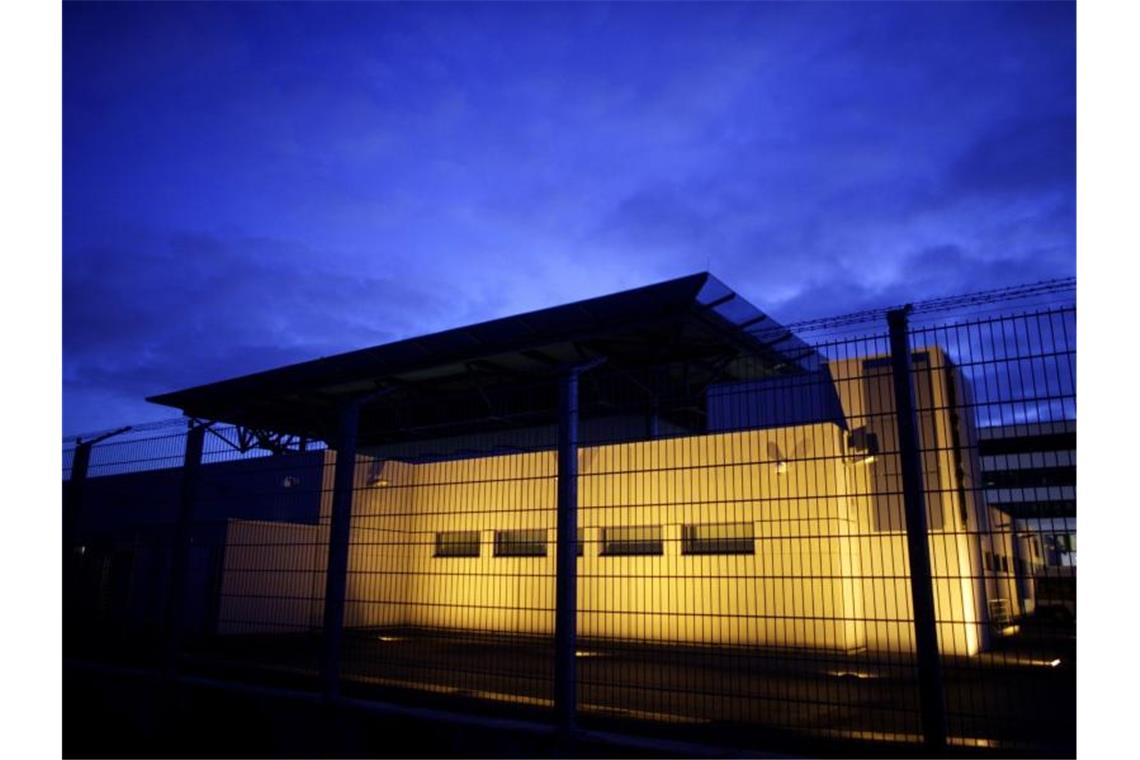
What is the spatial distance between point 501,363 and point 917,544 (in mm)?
12847

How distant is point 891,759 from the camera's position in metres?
4.41

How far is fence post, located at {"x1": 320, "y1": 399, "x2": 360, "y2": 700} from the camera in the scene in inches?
254

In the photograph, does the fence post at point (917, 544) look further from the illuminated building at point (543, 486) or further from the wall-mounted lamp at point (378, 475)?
the wall-mounted lamp at point (378, 475)

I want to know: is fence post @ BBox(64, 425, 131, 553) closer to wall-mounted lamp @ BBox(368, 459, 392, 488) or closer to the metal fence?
the metal fence

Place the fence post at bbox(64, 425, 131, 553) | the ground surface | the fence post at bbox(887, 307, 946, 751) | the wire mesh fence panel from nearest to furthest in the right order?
the wire mesh fence panel
the fence post at bbox(887, 307, 946, 751)
the ground surface
the fence post at bbox(64, 425, 131, 553)

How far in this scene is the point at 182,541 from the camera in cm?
791

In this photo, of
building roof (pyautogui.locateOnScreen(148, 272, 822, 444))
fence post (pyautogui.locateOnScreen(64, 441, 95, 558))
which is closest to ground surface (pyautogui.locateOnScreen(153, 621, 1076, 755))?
building roof (pyautogui.locateOnScreen(148, 272, 822, 444))

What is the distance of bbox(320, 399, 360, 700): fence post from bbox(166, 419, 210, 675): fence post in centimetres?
183

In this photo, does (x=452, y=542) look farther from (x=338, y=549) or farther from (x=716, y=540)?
(x=716, y=540)

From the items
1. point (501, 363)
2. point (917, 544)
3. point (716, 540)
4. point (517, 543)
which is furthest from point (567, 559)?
point (501, 363)

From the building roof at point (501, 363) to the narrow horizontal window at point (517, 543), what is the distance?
1.16m

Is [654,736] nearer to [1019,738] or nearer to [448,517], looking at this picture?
[1019,738]
